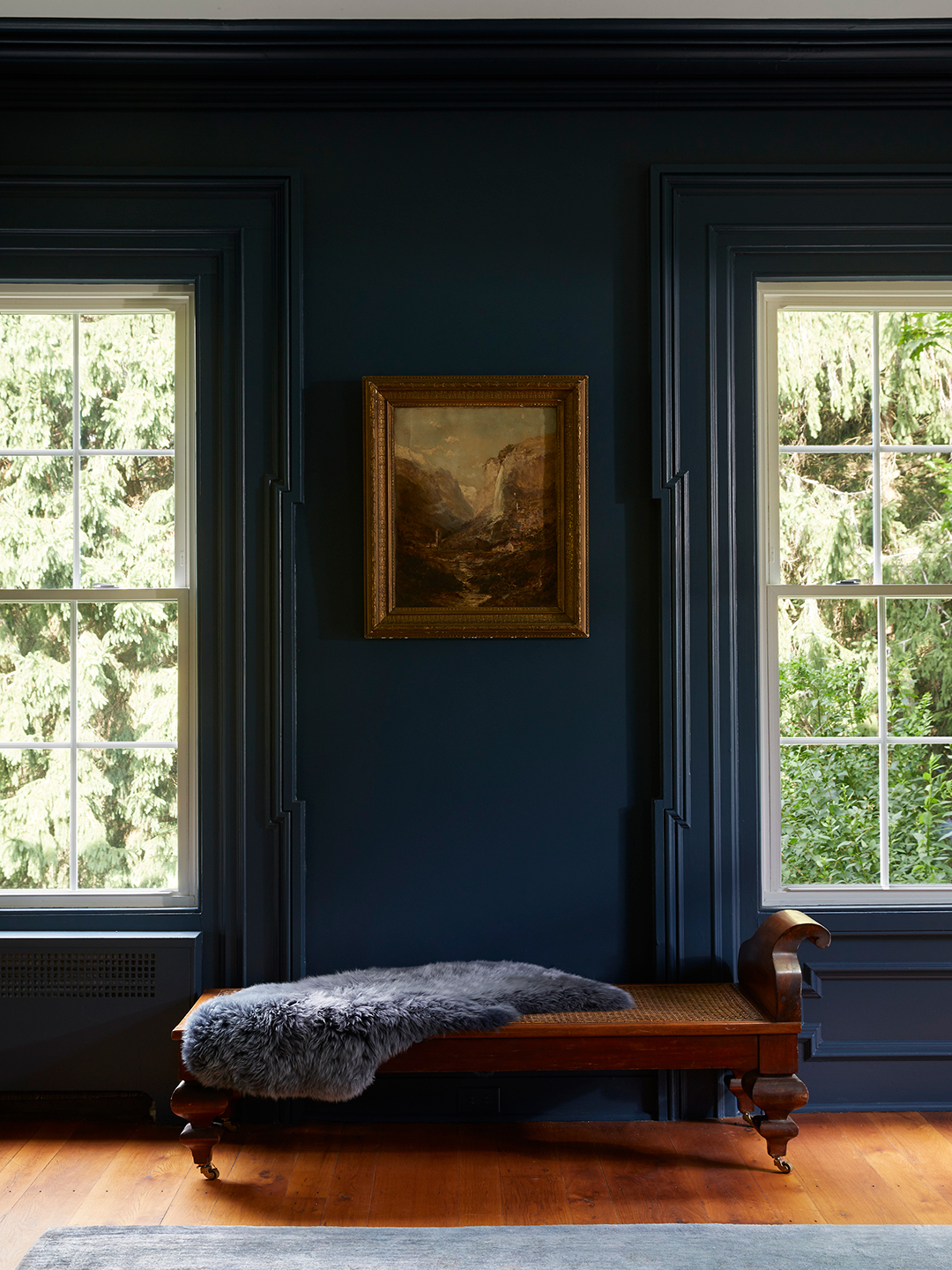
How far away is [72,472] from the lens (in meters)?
2.84

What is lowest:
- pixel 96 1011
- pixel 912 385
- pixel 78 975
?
pixel 96 1011

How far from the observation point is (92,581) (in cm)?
285

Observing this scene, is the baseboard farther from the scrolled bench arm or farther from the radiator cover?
the scrolled bench arm

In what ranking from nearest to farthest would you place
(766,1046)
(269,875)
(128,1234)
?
(128,1234), (766,1046), (269,875)

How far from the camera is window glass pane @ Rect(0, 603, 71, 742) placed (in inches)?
112

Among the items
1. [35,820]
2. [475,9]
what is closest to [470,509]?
[475,9]

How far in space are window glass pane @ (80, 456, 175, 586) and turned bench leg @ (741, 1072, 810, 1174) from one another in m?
2.36

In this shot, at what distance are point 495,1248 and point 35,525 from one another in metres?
2.52

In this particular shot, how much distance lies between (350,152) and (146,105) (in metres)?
0.67

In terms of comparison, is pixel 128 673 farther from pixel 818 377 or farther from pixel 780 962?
pixel 818 377

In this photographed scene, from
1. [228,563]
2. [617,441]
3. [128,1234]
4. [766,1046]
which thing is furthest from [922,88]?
[128,1234]

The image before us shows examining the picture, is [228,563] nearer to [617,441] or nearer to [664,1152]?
[617,441]

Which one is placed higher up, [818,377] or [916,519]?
[818,377]

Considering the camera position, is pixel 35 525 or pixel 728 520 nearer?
pixel 728 520
